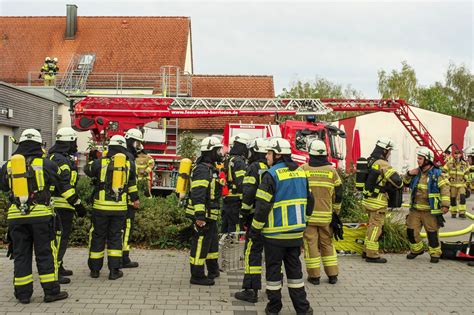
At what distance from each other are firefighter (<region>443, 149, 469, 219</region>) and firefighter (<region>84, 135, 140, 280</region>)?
11.1m

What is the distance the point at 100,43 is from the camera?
28.8 meters

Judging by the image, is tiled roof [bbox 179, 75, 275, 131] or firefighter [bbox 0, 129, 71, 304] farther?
tiled roof [bbox 179, 75, 275, 131]

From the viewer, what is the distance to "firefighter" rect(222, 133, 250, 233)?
724cm

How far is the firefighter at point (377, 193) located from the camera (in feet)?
25.5

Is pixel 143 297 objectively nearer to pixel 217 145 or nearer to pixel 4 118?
pixel 217 145

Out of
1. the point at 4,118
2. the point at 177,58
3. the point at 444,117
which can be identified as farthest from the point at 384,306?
the point at 177,58

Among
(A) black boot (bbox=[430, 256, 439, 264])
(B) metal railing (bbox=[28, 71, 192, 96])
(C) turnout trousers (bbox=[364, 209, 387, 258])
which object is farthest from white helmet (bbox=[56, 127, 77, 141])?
(B) metal railing (bbox=[28, 71, 192, 96])

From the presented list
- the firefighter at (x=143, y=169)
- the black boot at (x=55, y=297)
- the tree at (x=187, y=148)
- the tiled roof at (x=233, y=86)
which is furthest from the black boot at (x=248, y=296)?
the tiled roof at (x=233, y=86)

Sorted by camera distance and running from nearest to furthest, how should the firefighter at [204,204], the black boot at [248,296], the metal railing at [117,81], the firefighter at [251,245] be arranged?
the firefighter at [251,245], the black boot at [248,296], the firefighter at [204,204], the metal railing at [117,81]

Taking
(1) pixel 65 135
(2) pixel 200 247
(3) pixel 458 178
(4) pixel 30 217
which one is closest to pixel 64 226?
(4) pixel 30 217

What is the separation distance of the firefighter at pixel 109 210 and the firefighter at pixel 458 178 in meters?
11.1

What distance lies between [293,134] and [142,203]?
5865mm

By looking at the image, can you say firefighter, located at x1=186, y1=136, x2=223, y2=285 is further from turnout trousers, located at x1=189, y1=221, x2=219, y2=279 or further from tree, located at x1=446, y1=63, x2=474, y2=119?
tree, located at x1=446, y1=63, x2=474, y2=119

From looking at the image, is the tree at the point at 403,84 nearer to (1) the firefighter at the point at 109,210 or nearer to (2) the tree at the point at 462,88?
(2) the tree at the point at 462,88
